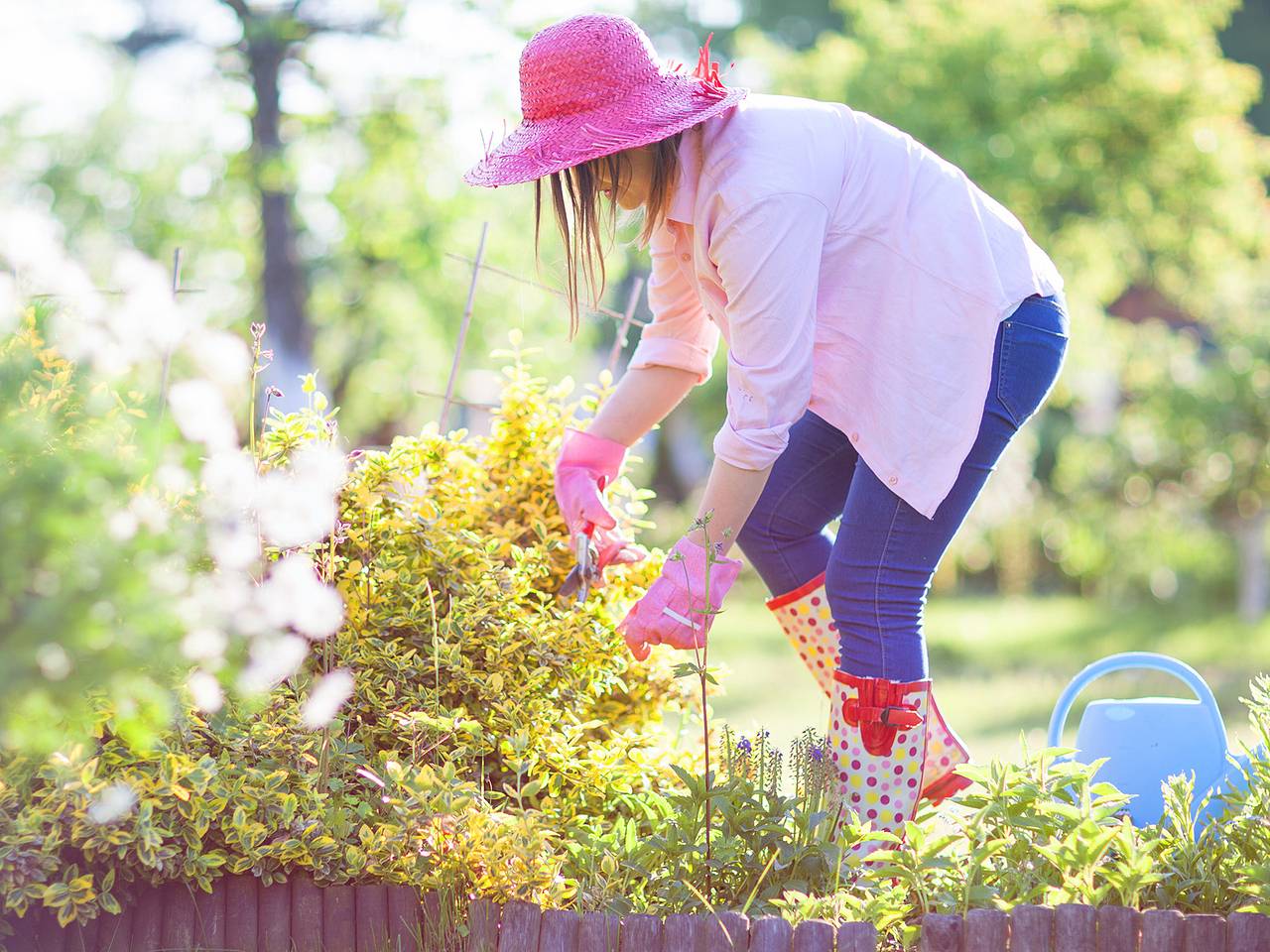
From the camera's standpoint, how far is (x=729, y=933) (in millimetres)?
1683

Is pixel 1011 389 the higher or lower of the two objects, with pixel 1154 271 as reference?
lower

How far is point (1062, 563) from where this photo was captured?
38.5 ft

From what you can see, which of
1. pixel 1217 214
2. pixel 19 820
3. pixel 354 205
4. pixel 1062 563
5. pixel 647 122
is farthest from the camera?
pixel 1062 563

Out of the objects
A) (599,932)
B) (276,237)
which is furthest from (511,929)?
(276,237)

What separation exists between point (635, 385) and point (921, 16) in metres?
7.98

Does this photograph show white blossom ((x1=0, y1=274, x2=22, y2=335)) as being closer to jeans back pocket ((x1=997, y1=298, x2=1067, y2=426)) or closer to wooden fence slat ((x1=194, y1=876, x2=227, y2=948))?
wooden fence slat ((x1=194, y1=876, x2=227, y2=948))

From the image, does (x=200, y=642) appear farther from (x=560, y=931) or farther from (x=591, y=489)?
(x=591, y=489)

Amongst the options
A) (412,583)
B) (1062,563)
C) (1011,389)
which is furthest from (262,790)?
(1062,563)

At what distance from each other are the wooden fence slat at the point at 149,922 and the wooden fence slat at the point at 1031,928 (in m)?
1.10

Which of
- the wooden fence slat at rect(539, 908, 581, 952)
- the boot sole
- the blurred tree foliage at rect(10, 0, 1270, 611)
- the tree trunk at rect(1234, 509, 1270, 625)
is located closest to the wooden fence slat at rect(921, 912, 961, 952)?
the wooden fence slat at rect(539, 908, 581, 952)

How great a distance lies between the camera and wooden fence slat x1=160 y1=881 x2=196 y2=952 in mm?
1931

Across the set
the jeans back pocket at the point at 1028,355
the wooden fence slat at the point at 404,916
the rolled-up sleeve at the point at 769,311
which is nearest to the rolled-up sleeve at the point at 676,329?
the rolled-up sleeve at the point at 769,311

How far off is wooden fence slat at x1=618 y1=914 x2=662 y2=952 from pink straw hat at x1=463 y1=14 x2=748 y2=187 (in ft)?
3.43

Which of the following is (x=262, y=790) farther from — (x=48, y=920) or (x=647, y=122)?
(x=647, y=122)
